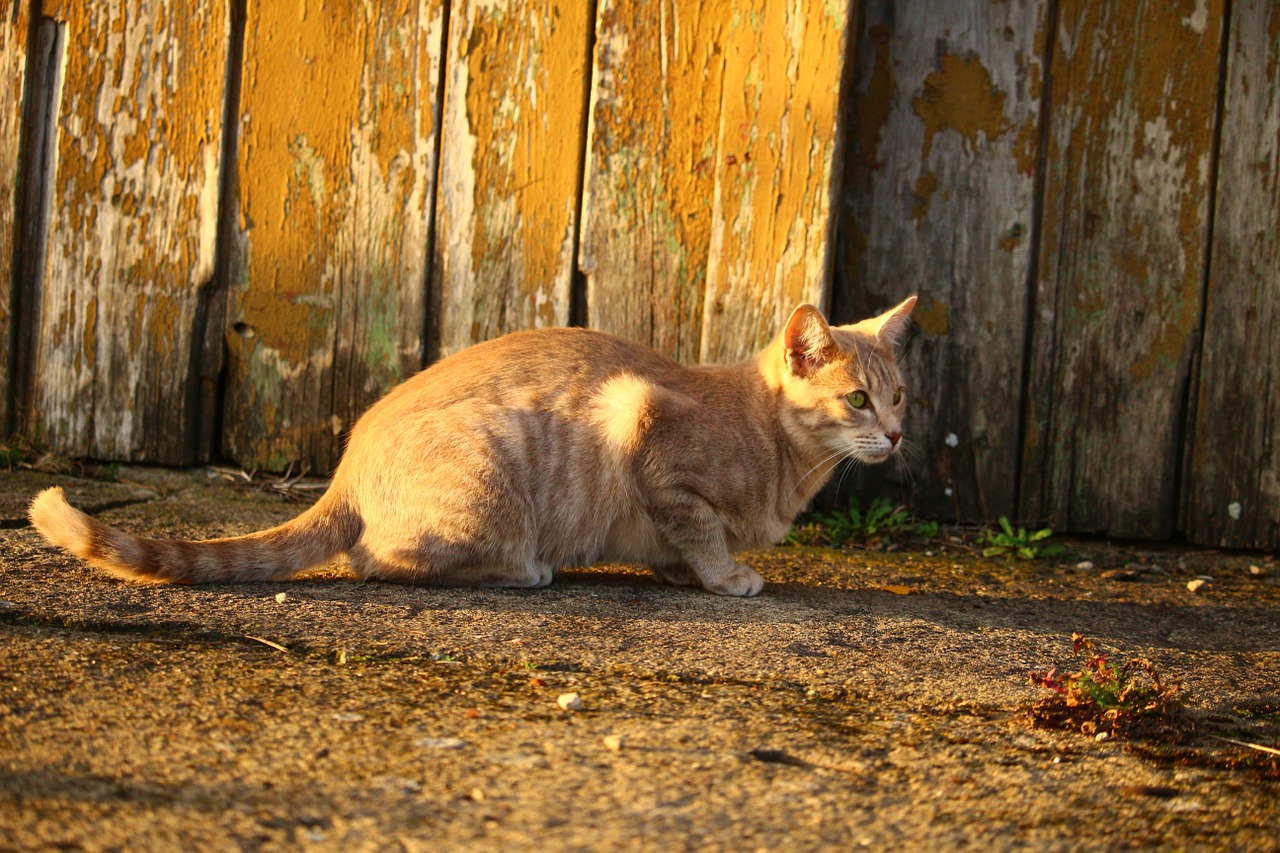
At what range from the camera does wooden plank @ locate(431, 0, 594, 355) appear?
151 inches

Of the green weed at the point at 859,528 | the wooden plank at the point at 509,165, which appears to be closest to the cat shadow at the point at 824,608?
the green weed at the point at 859,528

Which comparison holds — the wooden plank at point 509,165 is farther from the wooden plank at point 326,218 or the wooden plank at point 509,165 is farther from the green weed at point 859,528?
the green weed at point 859,528

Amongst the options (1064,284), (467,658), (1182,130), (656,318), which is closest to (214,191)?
(656,318)

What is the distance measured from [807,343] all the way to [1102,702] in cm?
137

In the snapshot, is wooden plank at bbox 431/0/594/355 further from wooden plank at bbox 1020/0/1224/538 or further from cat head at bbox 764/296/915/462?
wooden plank at bbox 1020/0/1224/538

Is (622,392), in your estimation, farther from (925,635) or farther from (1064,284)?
(1064,284)

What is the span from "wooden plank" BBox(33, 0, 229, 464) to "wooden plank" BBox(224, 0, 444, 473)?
0.50ft

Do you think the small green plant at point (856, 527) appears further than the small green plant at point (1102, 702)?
Yes

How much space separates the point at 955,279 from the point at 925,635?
5.10 ft

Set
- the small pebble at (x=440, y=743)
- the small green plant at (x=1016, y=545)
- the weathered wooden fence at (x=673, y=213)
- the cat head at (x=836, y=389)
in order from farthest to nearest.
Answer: the small green plant at (x=1016, y=545) → the weathered wooden fence at (x=673, y=213) → the cat head at (x=836, y=389) → the small pebble at (x=440, y=743)

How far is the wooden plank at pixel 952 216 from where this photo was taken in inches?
151

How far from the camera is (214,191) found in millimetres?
3963

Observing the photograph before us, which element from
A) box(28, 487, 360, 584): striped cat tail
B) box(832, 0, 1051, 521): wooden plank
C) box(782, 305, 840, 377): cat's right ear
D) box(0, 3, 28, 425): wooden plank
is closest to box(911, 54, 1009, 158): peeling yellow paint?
box(832, 0, 1051, 521): wooden plank

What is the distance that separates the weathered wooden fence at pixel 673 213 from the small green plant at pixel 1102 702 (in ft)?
5.57
